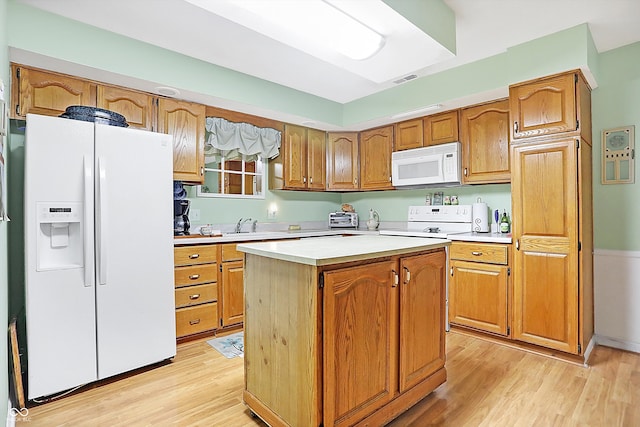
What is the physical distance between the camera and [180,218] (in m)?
3.25

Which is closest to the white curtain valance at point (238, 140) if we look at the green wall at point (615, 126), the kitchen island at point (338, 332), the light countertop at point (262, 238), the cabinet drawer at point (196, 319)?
the light countertop at point (262, 238)

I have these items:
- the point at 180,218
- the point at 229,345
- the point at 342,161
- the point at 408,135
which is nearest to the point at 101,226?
the point at 180,218

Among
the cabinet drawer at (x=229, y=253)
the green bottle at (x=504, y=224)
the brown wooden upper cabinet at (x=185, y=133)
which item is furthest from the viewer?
the green bottle at (x=504, y=224)

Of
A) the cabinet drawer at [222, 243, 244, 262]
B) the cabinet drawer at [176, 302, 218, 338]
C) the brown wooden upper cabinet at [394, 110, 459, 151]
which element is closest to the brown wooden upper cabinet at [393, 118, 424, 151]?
the brown wooden upper cabinet at [394, 110, 459, 151]

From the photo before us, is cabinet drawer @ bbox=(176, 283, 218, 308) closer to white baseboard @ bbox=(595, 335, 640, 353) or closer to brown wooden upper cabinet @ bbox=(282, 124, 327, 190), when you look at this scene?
brown wooden upper cabinet @ bbox=(282, 124, 327, 190)

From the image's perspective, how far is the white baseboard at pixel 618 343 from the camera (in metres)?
2.80

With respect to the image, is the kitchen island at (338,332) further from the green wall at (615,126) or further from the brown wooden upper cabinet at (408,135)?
the brown wooden upper cabinet at (408,135)

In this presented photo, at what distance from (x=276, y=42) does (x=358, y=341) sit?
7.58ft

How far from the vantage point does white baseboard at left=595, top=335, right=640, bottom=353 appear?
2.80 meters

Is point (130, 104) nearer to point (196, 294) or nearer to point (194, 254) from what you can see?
point (194, 254)

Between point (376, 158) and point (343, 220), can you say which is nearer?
point (376, 158)

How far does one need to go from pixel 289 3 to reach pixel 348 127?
2.67 m

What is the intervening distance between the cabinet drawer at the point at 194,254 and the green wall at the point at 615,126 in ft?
11.3

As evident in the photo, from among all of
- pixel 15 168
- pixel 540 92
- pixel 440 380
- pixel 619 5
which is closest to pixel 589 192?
pixel 540 92
